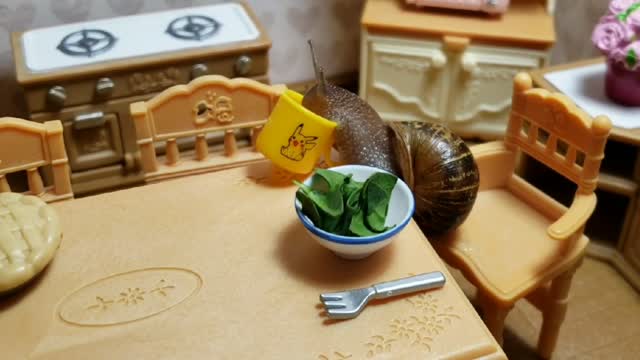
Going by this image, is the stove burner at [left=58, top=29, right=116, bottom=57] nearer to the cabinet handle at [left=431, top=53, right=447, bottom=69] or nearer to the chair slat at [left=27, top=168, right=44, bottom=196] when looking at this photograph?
the chair slat at [left=27, top=168, right=44, bottom=196]

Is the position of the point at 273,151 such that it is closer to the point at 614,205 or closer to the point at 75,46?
the point at 75,46

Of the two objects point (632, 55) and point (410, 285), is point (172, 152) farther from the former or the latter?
point (632, 55)

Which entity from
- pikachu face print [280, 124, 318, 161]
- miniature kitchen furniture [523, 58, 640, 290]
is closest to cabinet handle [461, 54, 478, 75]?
miniature kitchen furniture [523, 58, 640, 290]

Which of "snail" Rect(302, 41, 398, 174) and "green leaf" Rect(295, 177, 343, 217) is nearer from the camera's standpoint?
"green leaf" Rect(295, 177, 343, 217)

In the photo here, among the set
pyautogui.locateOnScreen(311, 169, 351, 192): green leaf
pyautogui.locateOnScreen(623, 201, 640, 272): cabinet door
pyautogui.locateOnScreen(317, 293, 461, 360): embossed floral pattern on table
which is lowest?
pyautogui.locateOnScreen(623, 201, 640, 272): cabinet door

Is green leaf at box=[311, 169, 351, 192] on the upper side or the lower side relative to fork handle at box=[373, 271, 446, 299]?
upper

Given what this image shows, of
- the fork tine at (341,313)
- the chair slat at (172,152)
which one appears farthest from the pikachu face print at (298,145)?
the fork tine at (341,313)
